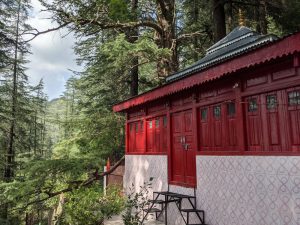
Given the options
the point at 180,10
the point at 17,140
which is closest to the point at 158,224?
the point at 180,10

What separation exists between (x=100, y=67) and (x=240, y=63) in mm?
11428

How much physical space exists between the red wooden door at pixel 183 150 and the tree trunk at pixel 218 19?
5.70 metres

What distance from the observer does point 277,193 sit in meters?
5.11

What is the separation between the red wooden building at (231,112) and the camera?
5133 mm

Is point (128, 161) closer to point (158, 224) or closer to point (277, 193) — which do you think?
point (158, 224)

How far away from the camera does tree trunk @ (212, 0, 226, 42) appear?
12.5 m

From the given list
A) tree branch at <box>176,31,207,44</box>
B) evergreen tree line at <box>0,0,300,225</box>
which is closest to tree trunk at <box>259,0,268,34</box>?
evergreen tree line at <box>0,0,300,225</box>

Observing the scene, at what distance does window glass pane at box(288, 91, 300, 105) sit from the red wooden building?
0.02m

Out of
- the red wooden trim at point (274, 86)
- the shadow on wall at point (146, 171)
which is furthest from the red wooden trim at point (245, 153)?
the shadow on wall at point (146, 171)

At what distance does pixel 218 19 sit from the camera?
12.6 meters

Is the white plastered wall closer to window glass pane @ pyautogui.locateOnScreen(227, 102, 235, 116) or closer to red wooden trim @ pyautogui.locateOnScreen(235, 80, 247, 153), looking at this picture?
red wooden trim @ pyautogui.locateOnScreen(235, 80, 247, 153)

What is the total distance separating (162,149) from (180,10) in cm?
1083

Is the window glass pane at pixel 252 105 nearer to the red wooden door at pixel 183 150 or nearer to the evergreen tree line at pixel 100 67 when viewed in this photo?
the red wooden door at pixel 183 150

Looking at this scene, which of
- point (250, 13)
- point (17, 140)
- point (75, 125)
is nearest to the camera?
point (250, 13)
